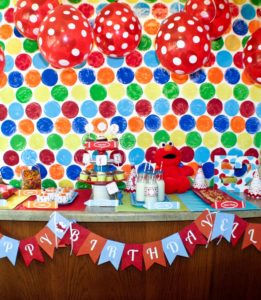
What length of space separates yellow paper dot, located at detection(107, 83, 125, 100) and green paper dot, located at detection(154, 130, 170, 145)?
344 mm

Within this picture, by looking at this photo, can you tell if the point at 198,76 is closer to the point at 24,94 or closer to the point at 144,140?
the point at 144,140

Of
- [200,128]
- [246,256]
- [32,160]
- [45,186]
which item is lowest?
[246,256]

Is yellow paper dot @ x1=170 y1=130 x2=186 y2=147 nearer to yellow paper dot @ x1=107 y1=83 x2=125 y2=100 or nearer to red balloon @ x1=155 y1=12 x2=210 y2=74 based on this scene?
yellow paper dot @ x1=107 y1=83 x2=125 y2=100

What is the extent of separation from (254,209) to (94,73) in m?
1.26

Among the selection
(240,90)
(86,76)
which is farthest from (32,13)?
(240,90)

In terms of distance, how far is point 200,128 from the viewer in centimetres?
214

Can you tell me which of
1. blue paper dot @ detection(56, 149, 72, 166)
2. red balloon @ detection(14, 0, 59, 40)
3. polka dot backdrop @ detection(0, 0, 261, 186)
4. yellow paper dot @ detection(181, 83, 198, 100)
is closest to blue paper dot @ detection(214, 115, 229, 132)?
polka dot backdrop @ detection(0, 0, 261, 186)

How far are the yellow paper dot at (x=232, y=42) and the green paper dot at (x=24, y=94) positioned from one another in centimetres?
132

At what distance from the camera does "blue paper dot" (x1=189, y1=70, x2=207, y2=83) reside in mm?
2105

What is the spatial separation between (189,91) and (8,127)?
1214 millimetres

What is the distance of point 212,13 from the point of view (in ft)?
5.46

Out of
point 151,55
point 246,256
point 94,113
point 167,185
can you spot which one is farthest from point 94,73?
point 246,256

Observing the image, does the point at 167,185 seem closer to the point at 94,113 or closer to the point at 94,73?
the point at 94,113

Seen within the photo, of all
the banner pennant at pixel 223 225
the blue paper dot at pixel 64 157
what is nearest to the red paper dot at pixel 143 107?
the blue paper dot at pixel 64 157
